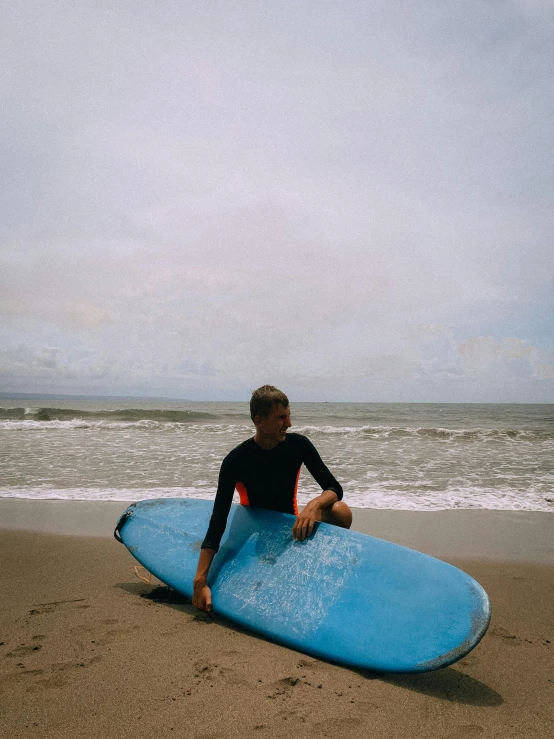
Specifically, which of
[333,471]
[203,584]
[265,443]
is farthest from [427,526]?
[333,471]

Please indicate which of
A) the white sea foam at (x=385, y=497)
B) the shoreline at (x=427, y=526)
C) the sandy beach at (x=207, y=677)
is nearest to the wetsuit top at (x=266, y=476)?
the sandy beach at (x=207, y=677)

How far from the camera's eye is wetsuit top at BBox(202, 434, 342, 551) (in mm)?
2682

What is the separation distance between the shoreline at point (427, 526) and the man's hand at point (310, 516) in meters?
1.66

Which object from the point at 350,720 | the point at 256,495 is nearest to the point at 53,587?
the point at 256,495

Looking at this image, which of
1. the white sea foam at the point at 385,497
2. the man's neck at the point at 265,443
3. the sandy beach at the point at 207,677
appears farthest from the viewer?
the white sea foam at the point at 385,497

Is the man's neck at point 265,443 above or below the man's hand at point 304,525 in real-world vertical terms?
above

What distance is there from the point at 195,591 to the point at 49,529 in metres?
2.42

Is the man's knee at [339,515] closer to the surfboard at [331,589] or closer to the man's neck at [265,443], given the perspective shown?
the surfboard at [331,589]

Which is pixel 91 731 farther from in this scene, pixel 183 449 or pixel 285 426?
pixel 183 449

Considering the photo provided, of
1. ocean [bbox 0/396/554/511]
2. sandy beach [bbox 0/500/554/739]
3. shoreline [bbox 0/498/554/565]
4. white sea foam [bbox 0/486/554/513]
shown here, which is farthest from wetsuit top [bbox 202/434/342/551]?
ocean [bbox 0/396/554/511]

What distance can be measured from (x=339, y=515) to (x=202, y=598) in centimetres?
86

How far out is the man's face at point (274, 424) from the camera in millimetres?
2689

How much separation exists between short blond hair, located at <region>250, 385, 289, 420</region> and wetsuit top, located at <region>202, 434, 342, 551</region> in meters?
0.21

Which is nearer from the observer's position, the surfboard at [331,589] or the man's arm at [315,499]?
the surfboard at [331,589]
